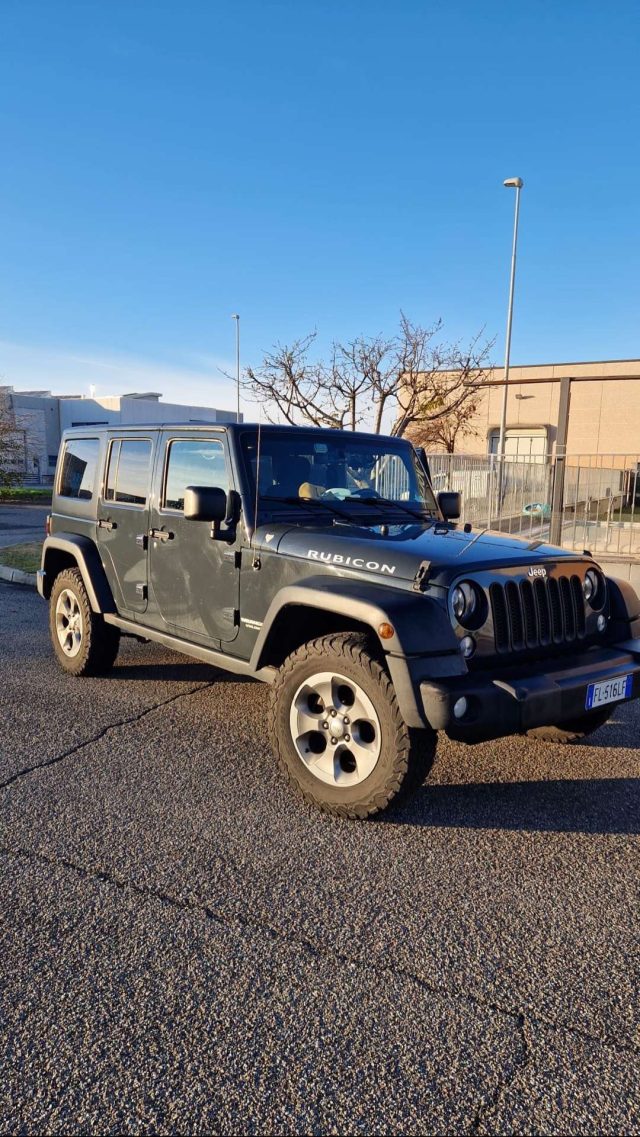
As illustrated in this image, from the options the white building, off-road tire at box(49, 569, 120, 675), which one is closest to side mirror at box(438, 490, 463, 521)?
off-road tire at box(49, 569, 120, 675)

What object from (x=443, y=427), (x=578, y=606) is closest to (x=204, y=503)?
(x=578, y=606)

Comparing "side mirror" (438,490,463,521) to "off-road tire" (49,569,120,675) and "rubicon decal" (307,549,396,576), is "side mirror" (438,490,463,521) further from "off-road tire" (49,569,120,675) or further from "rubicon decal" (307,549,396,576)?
"off-road tire" (49,569,120,675)

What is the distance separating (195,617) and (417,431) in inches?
1023

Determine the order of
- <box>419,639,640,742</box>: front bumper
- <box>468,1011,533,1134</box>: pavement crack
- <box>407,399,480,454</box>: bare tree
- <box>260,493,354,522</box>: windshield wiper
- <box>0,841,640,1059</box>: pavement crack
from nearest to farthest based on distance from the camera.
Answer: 1. <box>468,1011,533,1134</box>: pavement crack
2. <box>0,841,640,1059</box>: pavement crack
3. <box>419,639,640,742</box>: front bumper
4. <box>260,493,354,522</box>: windshield wiper
5. <box>407,399,480,454</box>: bare tree

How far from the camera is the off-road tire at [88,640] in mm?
5492

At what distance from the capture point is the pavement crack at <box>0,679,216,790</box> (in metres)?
3.92

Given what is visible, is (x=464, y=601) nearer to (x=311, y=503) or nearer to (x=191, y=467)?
(x=311, y=503)

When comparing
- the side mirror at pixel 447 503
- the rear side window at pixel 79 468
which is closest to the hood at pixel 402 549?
the side mirror at pixel 447 503

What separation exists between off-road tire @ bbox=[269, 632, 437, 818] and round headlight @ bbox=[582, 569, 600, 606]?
1.32m

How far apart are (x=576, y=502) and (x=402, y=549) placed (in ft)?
23.2

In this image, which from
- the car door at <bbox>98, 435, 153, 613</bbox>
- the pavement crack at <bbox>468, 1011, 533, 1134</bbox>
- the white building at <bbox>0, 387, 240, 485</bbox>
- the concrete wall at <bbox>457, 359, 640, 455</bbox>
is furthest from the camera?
the white building at <bbox>0, 387, 240, 485</bbox>

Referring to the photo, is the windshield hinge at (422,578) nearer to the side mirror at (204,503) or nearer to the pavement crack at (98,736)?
the side mirror at (204,503)

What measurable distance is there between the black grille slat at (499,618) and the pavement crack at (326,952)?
4.98ft

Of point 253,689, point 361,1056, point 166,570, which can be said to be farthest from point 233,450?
point 361,1056
